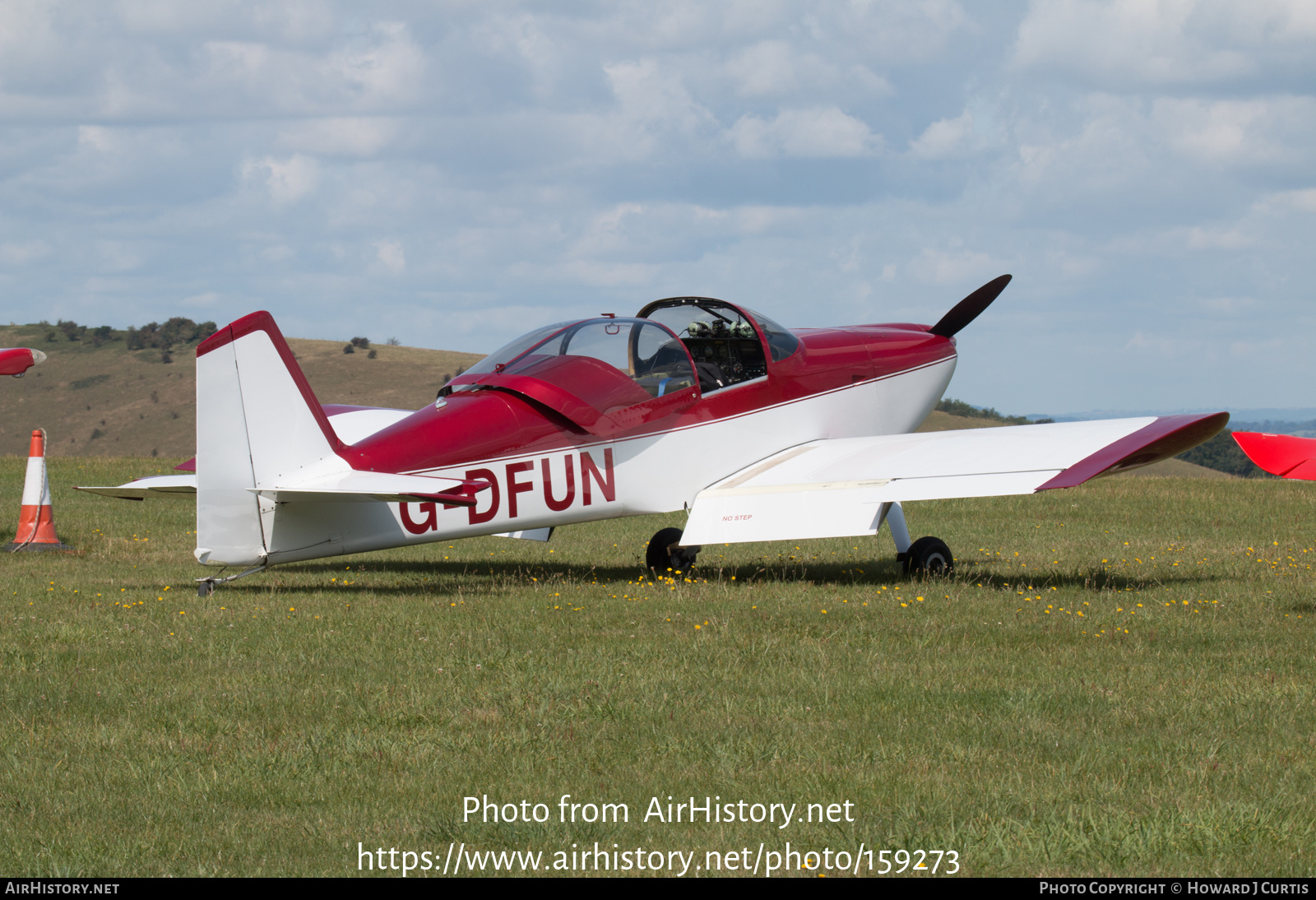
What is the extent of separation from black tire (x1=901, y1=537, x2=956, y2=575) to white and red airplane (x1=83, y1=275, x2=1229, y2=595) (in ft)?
0.06

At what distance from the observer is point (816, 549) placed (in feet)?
43.8

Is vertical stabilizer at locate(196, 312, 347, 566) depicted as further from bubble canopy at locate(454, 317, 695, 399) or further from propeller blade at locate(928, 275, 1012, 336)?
propeller blade at locate(928, 275, 1012, 336)

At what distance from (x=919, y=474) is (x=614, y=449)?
262 centimetres

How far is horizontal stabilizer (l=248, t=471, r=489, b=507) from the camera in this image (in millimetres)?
8289

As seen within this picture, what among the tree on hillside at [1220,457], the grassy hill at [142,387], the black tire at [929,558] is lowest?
the black tire at [929,558]

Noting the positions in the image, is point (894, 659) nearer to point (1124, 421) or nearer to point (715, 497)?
point (715, 497)

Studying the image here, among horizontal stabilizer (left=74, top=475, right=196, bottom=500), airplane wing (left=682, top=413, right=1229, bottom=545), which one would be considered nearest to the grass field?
airplane wing (left=682, top=413, right=1229, bottom=545)

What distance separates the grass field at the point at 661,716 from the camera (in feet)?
13.8

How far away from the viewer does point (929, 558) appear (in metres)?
11.1

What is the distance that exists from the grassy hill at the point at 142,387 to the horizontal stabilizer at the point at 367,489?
69158 mm

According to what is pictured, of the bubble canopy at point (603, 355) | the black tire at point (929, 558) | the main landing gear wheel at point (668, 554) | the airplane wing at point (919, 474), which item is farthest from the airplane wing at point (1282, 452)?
the main landing gear wheel at point (668, 554)

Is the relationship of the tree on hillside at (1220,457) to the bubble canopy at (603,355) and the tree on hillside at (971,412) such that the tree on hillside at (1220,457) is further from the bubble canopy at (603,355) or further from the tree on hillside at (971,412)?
the bubble canopy at (603,355)

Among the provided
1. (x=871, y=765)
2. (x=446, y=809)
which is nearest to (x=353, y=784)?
(x=446, y=809)

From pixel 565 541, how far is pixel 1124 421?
22.4 ft
